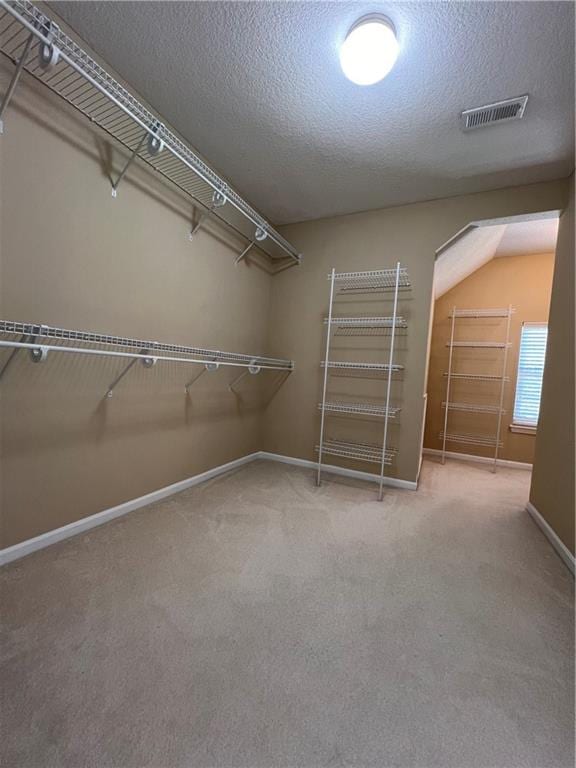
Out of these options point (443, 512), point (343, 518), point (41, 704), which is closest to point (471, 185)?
point (443, 512)

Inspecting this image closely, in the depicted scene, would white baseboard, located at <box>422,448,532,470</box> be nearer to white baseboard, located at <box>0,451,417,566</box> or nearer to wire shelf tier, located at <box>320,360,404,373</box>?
white baseboard, located at <box>0,451,417,566</box>

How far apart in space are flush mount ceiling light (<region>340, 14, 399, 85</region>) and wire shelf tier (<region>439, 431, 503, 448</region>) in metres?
3.98

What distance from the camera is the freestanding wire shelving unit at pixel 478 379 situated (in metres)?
4.01

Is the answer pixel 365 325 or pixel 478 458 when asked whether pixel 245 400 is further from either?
pixel 478 458

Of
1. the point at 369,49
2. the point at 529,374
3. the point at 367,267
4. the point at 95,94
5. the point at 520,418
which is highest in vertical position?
the point at 369,49

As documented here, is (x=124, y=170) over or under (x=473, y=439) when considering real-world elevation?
over

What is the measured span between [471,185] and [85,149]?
2.72 m

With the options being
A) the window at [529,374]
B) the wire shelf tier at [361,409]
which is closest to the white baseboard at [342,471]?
the wire shelf tier at [361,409]

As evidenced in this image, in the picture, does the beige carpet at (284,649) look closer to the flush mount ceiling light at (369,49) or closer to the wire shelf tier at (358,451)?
the wire shelf tier at (358,451)

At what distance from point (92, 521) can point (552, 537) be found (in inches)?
115

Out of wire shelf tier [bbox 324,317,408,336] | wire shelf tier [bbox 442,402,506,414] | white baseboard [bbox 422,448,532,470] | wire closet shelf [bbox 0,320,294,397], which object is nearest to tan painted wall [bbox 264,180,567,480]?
wire shelf tier [bbox 324,317,408,336]

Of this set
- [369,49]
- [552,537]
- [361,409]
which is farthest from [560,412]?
[369,49]

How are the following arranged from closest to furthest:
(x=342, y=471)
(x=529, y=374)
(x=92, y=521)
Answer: (x=92, y=521) → (x=342, y=471) → (x=529, y=374)

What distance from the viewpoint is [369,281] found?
3105mm
